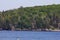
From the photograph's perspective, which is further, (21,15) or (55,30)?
(21,15)

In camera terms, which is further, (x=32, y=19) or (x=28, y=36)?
(x=32, y=19)

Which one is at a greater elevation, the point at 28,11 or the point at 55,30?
the point at 28,11

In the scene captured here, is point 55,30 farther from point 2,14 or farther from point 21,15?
point 2,14

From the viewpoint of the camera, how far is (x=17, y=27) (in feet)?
220

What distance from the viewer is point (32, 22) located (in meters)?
66.3

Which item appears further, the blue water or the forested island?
the forested island

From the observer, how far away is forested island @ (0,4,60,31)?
63.9m

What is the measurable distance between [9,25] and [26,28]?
14.4ft

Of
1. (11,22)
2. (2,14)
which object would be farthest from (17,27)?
(2,14)

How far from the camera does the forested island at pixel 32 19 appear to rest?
6388 cm

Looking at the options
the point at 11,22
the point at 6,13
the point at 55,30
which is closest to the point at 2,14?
the point at 6,13

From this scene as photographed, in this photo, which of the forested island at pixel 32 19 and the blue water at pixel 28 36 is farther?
the forested island at pixel 32 19

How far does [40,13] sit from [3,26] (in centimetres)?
1075

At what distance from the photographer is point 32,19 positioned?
66562 mm
